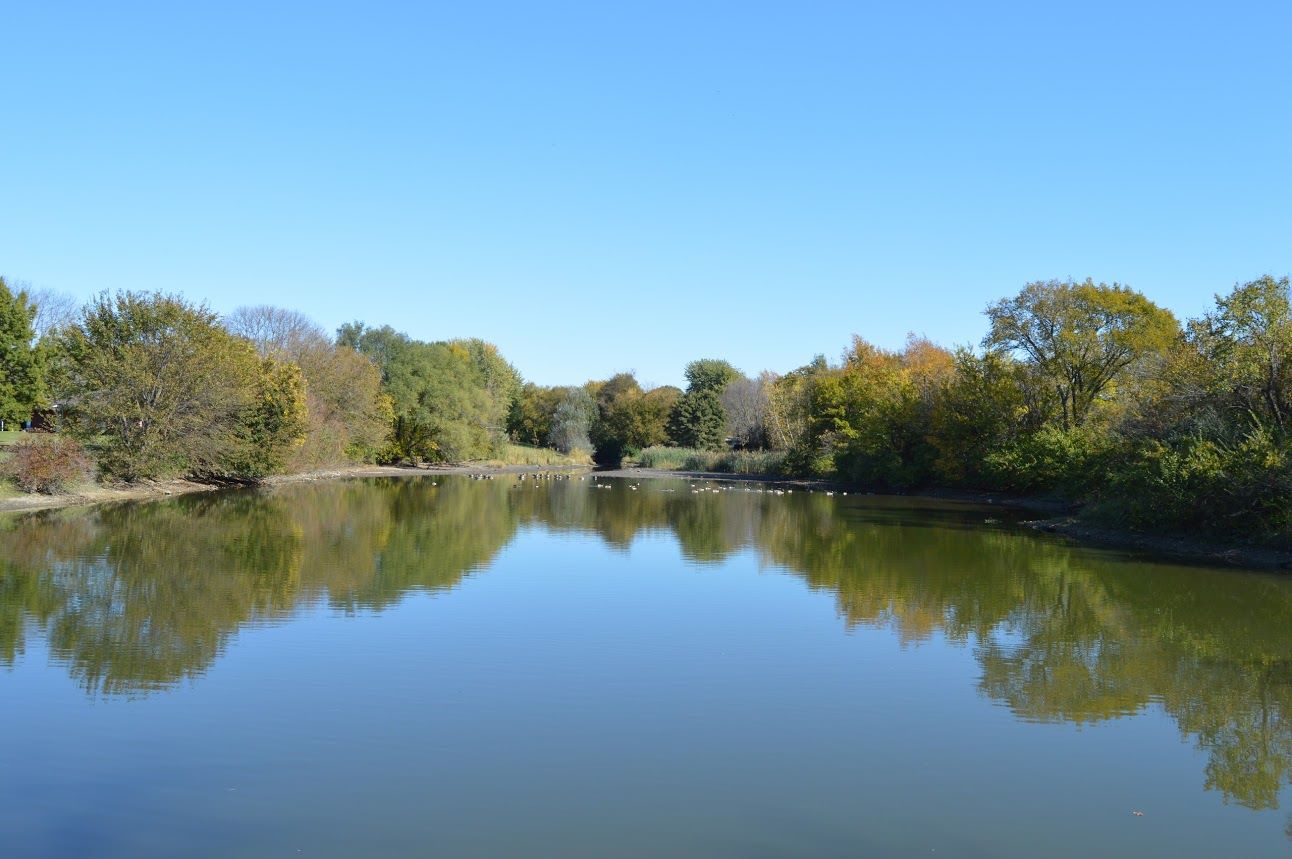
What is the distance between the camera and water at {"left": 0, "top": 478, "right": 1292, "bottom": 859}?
6910mm

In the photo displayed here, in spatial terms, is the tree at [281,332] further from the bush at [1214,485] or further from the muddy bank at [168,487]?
the bush at [1214,485]

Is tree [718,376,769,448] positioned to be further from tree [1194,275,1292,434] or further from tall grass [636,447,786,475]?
tree [1194,275,1292,434]

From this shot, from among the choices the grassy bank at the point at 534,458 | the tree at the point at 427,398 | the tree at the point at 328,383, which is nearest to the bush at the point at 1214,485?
the tree at the point at 328,383

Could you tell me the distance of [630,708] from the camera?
9828 millimetres

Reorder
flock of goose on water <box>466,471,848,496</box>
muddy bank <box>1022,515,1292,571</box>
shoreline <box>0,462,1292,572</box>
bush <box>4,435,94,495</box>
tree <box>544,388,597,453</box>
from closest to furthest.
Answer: muddy bank <box>1022,515,1292,571</box> → shoreline <box>0,462,1292,572</box> → bush <box>4,435,94,495</box> → flock of goose on water <box>466,471,848,496</box> → tree <box>544,388,597,453</box>

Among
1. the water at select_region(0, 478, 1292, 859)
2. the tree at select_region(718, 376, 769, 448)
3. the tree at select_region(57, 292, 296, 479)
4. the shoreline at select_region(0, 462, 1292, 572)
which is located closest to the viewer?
the water at select_region(0, 478, 1292, 859)

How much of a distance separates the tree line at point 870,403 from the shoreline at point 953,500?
1.86 feet

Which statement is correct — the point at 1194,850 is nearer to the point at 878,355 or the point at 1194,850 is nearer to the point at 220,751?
the point at 220,751

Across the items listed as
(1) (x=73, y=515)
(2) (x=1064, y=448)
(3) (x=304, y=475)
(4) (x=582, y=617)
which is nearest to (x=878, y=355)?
(2) (x=1064, y=448)

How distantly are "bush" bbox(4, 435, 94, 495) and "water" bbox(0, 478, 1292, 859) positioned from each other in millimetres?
11643

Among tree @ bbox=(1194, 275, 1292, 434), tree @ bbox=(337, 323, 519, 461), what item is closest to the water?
tree @ bbox=(1194, 275, 1292, 434)

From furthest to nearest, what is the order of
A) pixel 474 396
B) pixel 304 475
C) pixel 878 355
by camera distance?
1. pixel 474 396
2. pixel 878 355
3. pixel 304 475

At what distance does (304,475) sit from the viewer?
5153 cm

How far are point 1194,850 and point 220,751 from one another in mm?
6871
